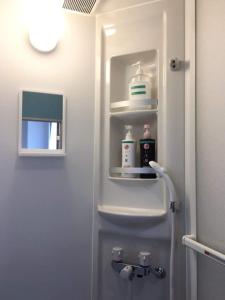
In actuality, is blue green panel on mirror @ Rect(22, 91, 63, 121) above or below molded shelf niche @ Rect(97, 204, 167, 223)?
above

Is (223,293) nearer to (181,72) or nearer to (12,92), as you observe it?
(181,72)

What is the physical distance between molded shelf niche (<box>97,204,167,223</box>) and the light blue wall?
0.33 feet

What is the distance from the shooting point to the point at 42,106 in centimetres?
138

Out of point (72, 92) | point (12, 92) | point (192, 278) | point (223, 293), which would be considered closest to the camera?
point (223, 293)

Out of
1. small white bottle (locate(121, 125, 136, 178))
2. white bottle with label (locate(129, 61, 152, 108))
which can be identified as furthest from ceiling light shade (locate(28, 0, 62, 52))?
small white bottle (locate(121, 125, 136, 178))

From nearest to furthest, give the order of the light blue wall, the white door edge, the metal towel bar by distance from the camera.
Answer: the metal towel bar < the white door edge < the light blue wall

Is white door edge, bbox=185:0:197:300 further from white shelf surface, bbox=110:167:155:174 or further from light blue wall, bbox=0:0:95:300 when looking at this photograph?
light blue wall, bbox=0:0:95:300

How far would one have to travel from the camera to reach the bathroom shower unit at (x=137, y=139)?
1.30 m

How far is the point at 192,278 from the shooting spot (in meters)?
1.20

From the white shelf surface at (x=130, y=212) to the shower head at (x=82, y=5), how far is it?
0.96 metres

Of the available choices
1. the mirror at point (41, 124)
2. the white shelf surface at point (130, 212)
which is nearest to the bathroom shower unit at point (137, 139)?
the white shelf surface at point (130, 212)

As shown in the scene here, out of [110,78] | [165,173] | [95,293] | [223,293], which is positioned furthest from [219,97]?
[95,293]

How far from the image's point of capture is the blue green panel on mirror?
4.46ft

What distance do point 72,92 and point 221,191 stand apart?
83cm
